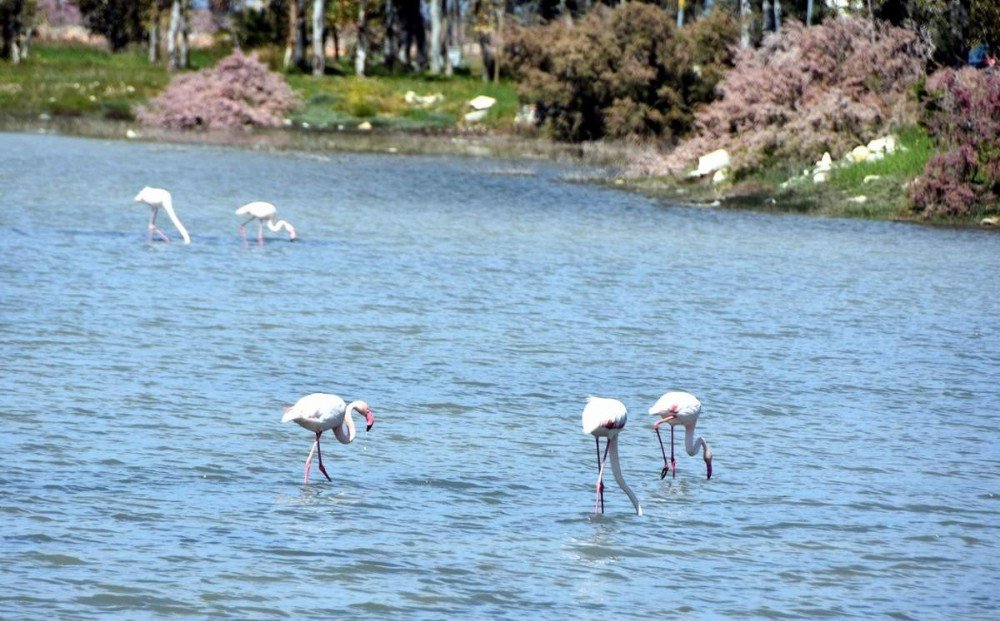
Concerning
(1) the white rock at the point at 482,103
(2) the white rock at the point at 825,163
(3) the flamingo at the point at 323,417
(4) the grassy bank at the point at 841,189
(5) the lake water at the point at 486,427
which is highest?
(1) the white rock at the point at 482,103

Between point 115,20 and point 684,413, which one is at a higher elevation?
point 115,20

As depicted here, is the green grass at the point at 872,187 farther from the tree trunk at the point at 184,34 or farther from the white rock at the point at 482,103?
the tree trunk at the point at 184,34

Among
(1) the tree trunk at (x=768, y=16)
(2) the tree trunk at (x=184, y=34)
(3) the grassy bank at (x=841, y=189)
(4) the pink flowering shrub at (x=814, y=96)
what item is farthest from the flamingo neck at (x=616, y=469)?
(2) the tree trunk at (x=184, y=34)

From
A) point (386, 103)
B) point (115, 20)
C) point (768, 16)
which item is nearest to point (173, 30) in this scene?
point (386, 103)

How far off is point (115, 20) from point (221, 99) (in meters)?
42.5

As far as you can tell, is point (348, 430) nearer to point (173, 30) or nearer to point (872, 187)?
point (872, 187)

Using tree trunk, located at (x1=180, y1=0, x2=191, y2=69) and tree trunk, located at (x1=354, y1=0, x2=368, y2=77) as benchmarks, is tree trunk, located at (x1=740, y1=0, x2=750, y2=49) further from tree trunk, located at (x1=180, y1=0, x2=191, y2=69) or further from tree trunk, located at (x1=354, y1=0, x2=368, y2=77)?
tree trunk, located at (x1=180, y1=0, x2=191, y2=69)

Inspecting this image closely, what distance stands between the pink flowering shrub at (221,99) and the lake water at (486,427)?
126 ft

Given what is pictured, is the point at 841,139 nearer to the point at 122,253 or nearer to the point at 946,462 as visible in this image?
the point at 122,253

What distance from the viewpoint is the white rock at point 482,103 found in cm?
7438

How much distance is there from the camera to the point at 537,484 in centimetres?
1234

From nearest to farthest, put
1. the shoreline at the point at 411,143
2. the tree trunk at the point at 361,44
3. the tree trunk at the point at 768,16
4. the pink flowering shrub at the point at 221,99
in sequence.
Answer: the shoreline at the point at 411,143
the tree trunk at the point at 768,16
the pink flowering shrub at the point at 221,99
the tree trunk at the point at 361,44

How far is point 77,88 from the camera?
73.8 metres

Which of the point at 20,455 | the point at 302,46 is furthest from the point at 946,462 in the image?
the point at 302,46
